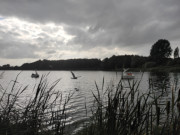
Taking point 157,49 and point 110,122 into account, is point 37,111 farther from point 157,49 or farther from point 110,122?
point 157,49

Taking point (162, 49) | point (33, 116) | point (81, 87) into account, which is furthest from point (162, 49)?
point (33, 116)

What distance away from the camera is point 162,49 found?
3378 inches

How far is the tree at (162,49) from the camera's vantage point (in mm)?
85188

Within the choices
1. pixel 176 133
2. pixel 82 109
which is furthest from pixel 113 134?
pixel 82 109

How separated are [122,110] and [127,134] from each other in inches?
17.3

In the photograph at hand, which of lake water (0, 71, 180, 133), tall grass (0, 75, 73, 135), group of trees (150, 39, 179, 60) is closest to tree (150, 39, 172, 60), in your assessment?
group of trees (150, 39, 179, 60)

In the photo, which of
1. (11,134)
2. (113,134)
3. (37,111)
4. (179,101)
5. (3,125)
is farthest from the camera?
(37,111)

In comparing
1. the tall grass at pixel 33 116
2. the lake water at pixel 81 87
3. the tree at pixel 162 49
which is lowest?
the lake water at pixel 81 87

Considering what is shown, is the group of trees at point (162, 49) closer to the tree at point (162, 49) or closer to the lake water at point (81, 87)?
the tree at point (162, 49)

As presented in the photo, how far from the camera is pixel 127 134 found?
3.01 m

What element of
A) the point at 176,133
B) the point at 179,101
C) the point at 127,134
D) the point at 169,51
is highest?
the point at 169,51

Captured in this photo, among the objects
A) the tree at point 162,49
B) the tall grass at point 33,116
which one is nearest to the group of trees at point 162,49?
the tree at point 162,49

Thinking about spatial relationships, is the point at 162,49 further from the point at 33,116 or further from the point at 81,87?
the point at 33,116

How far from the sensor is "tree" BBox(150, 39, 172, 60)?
85.2 m
